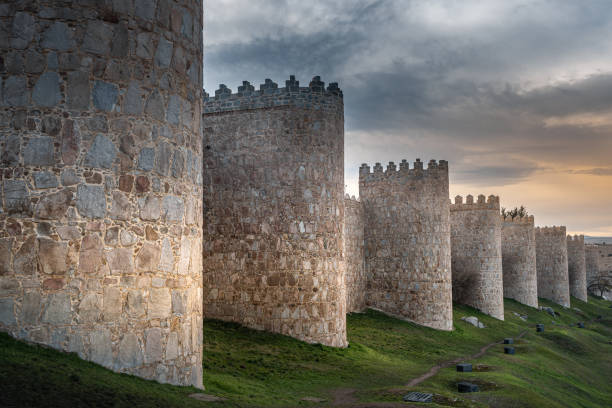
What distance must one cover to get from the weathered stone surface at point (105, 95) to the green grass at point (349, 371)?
2.96 m

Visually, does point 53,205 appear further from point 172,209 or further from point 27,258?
point 172,209

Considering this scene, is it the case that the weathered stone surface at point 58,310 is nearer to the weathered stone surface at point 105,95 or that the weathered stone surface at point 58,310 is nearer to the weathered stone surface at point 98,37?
the weathered stone surface at point 105,95

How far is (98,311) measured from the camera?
24.0 ft

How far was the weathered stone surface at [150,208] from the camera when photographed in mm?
7870

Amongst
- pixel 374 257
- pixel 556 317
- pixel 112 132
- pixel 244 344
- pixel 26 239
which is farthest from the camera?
pixel 556 317

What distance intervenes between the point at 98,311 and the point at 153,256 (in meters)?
1.02

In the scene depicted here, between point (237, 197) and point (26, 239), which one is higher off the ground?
point (237, 197)

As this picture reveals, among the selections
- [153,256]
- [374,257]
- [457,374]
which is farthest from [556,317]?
[153,256]

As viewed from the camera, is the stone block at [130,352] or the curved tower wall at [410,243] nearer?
the stone block at [130,352]

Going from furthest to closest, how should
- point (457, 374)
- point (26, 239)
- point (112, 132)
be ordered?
point (457, 374) < point (112, 132) < point (26, 239)

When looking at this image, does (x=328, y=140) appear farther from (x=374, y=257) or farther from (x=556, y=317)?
(x=556, y=317)

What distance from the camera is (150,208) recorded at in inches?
314

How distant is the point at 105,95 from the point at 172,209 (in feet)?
5.70

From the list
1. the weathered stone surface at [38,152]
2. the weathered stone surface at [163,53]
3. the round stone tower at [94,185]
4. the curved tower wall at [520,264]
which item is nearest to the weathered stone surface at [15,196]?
the round stone tower at [94,185]
